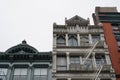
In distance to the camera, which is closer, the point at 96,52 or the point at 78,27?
the point at 96,52

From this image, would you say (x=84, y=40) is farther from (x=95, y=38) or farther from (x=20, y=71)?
(x=20, y=71)

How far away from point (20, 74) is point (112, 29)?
15.0 m

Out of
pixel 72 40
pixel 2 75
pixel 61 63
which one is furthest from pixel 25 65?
pixel 72 40

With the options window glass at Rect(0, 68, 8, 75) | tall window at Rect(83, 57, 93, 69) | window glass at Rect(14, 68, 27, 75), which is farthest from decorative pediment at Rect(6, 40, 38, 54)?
tall window at Rect(83, 57, 93, 69)

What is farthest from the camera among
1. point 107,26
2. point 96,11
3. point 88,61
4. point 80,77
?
point 96,11

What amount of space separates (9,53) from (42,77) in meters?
5.19

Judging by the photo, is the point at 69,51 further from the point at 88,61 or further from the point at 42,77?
the point at 42,77

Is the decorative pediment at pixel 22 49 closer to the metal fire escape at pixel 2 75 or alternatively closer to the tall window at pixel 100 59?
the metal fire escape at pixel 2 75

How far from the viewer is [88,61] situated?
26.6 meters

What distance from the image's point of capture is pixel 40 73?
84.5ft

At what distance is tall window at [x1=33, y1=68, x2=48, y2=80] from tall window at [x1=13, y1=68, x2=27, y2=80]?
46.5 inches

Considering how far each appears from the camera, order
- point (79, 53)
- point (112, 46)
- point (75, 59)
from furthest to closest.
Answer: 1. point (112, 46)
2. point (79, 53)
3. point (75, 59)

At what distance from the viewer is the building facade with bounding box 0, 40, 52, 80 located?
25.3m

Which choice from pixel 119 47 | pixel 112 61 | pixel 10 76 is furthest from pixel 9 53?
pixel 119 47
